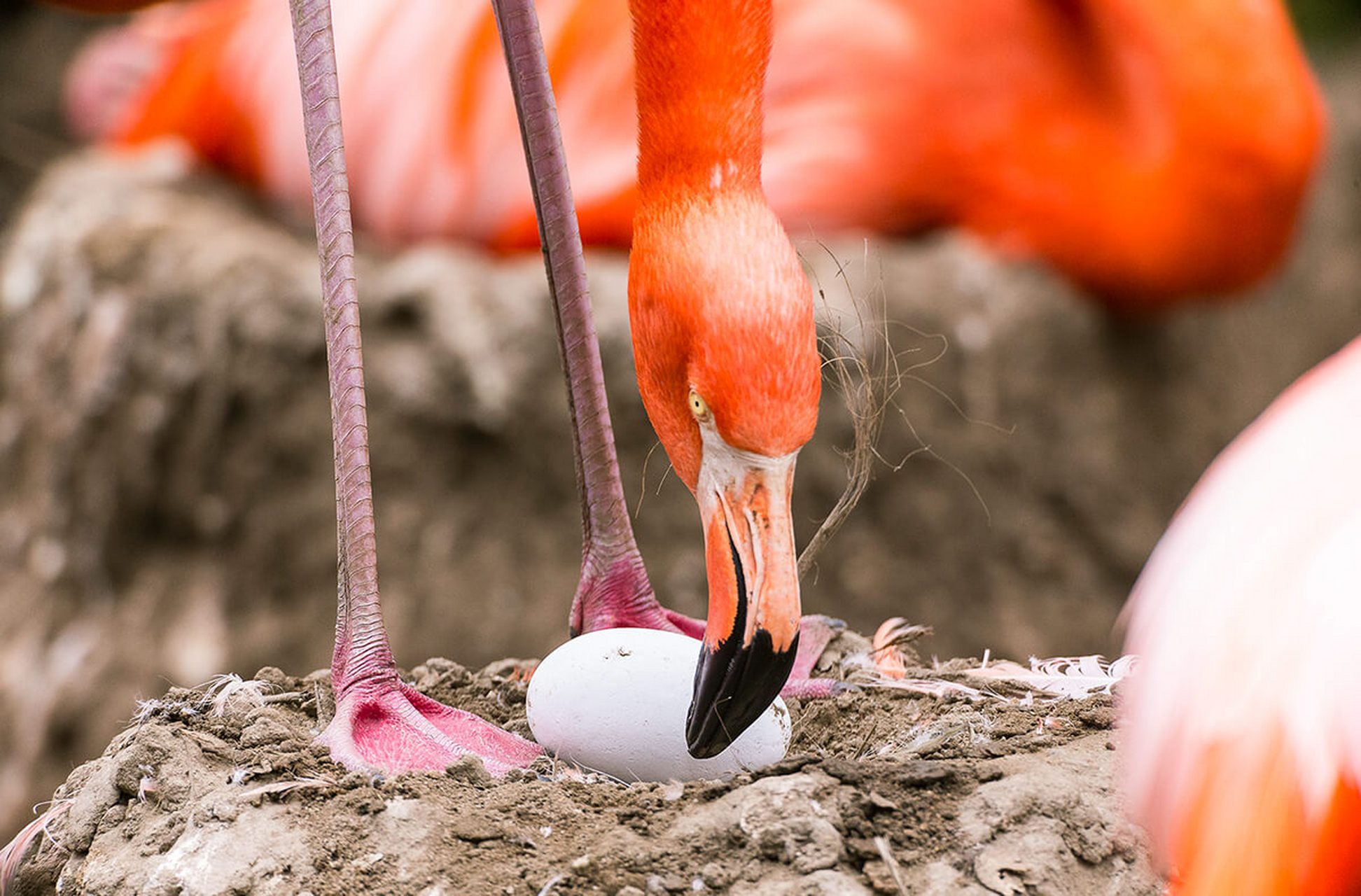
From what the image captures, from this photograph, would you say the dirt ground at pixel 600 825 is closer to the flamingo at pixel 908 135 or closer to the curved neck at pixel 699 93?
the curved neck at pixel 699 93

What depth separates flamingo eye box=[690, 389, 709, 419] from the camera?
132cm

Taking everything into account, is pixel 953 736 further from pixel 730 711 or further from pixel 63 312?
pixel 63 312

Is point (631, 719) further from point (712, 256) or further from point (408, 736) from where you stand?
point (712, 256)

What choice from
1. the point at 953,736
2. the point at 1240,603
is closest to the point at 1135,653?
the point at 1240,603

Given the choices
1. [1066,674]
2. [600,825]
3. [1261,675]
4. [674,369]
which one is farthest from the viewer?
[1066,674]

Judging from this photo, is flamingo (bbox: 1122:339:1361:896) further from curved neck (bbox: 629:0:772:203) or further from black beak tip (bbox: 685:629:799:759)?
curved neck (bbox: 629:0:772:203)

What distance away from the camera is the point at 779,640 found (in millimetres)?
1269

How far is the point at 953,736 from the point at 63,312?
2767 millimetres

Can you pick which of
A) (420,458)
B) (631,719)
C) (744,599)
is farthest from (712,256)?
(420,458)

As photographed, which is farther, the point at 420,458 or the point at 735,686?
the point at 420,458

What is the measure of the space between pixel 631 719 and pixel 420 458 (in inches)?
74.4

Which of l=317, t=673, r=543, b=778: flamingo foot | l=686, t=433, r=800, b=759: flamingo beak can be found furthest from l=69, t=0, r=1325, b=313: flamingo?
l=686, t=433, r=800, b=759: flamingo beak

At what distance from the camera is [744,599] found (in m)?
1.28

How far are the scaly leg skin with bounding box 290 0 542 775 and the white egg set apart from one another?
0.08m
